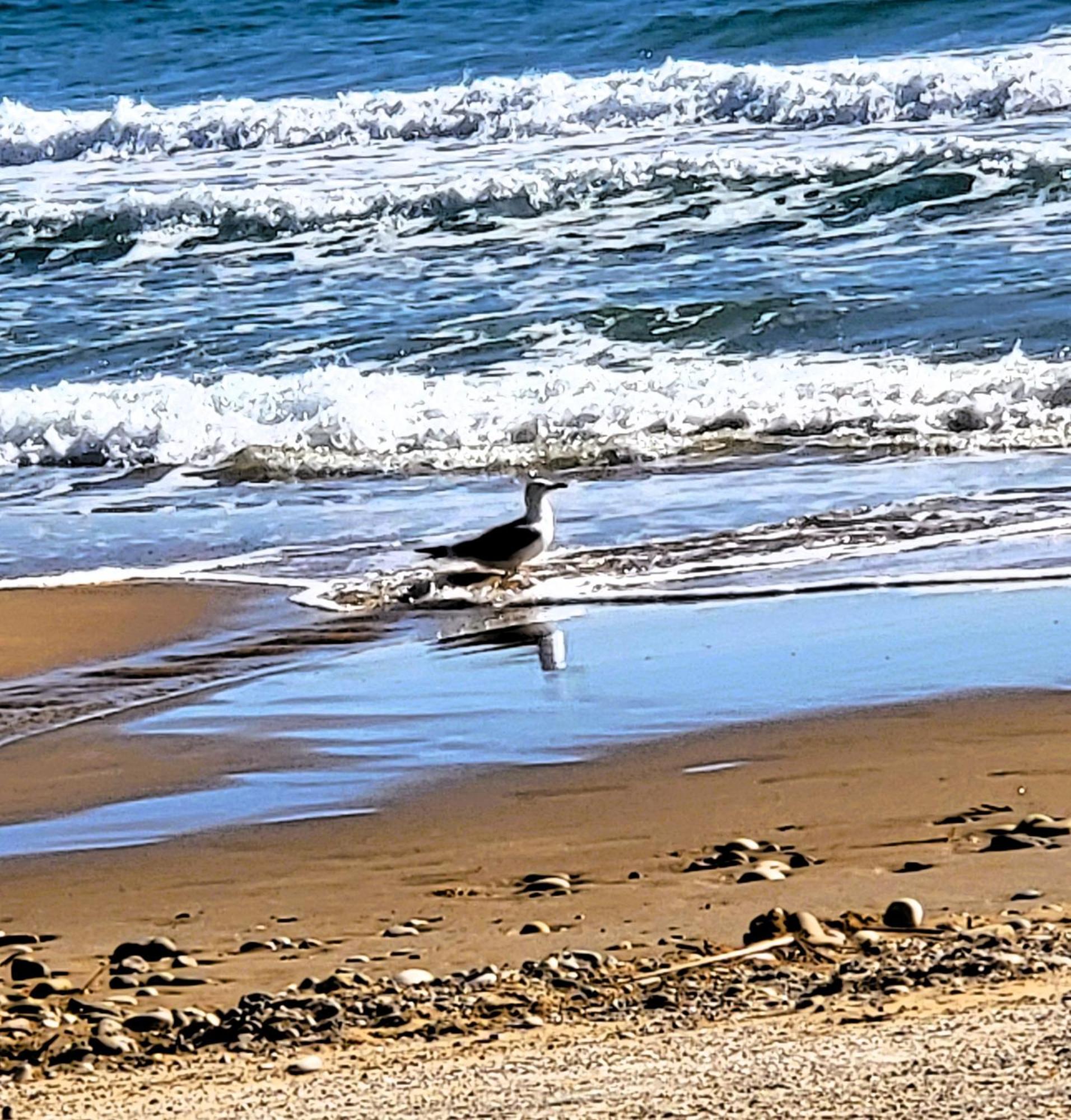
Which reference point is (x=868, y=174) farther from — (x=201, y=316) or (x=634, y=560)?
(x=634, y=560)

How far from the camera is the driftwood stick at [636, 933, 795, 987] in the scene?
391 cm

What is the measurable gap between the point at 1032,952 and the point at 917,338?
9229 millimetres

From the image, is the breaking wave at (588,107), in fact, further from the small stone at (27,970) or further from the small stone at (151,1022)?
the small stone at (151,1022)

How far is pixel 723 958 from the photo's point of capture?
3.95 meters

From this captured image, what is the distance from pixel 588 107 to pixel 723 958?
16970 millimetres

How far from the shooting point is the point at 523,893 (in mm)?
4664

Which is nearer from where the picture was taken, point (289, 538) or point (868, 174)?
point (289, 538)

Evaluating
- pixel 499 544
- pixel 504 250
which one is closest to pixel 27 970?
pixel 499 544

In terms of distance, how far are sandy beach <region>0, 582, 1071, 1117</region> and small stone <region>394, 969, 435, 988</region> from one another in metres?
0.03

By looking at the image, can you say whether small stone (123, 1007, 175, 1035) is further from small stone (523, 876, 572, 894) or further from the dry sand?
small stone (523, 876, 572, 894)

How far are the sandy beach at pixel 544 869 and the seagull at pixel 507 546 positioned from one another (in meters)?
2.03

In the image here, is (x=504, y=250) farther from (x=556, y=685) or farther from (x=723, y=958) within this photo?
(x=723, y=958)

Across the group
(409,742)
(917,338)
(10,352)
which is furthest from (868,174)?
(409,742)

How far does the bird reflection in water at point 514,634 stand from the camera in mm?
7160
